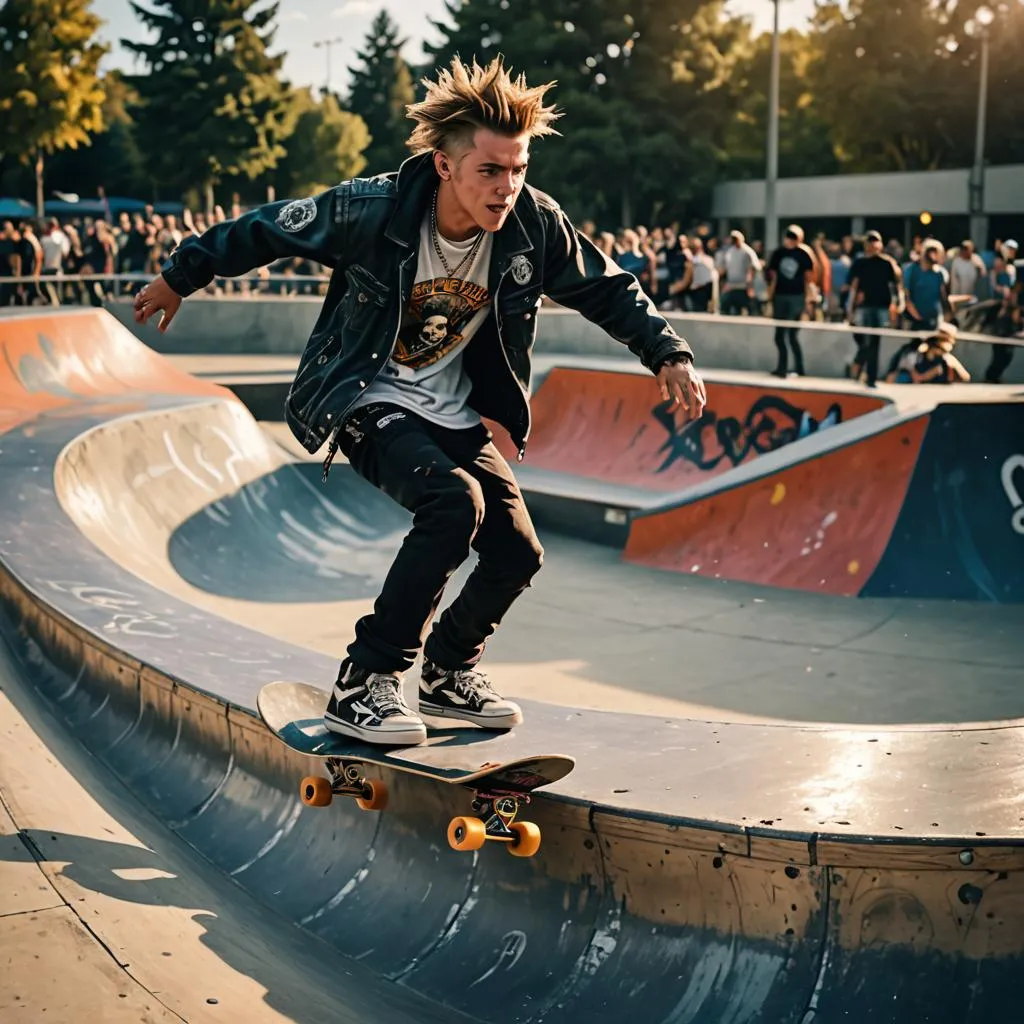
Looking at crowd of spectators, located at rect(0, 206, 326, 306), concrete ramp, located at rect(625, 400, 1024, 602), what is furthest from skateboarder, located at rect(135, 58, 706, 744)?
crowd of spectators, located at rect(0, 206, 326, 306)

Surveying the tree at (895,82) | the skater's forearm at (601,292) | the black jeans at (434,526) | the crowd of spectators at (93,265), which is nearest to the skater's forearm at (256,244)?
the black jeans at (434,526)

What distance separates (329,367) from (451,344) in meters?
0.37

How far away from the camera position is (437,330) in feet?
13.5

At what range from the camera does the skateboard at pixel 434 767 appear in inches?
144

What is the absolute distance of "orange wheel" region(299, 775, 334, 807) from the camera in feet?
13.2

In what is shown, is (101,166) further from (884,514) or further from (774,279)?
(884,514)

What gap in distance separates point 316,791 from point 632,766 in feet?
3.07

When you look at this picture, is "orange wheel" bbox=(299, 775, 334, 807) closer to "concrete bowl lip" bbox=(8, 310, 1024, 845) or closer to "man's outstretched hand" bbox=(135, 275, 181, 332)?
"concrete bowl lip" bbox=(8, 310, 1024, 845)

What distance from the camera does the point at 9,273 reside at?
26031mm

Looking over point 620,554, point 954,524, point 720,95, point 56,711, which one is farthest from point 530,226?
point 720,95

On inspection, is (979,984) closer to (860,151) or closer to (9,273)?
(9,273)

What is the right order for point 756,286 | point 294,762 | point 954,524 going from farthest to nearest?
point 756,286 → point 954,524 → point 294,762

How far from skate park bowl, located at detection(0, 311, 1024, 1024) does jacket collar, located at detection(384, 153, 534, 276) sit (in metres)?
1.47

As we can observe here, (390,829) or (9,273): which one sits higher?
(9,273)
